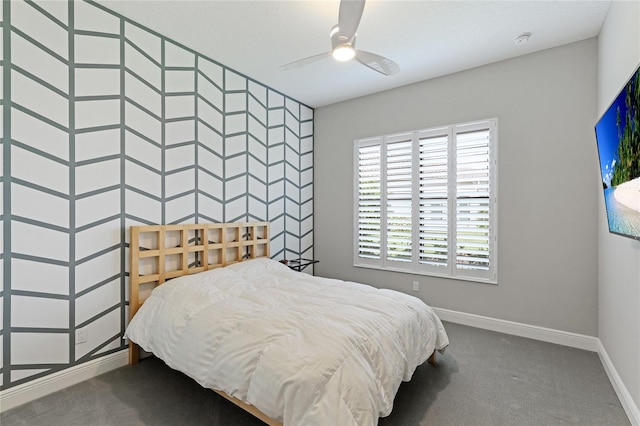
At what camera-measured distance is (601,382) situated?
2.27m

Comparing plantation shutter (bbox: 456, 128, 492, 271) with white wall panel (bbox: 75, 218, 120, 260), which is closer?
white wall panel (bbox: 75, 218, 120, 260)

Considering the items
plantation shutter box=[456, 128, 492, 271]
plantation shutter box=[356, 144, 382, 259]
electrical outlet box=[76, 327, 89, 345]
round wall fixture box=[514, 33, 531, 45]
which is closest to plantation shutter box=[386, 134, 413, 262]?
plantation shutter box=[356, 144, 382, 259]

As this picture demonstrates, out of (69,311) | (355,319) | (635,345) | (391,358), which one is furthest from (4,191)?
Result: (635,345)

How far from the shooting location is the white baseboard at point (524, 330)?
2.83 meters

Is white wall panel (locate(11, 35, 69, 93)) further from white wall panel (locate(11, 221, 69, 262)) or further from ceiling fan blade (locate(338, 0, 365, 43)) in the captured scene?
ceiling fan blade (locate(338, 0, 365, 43))

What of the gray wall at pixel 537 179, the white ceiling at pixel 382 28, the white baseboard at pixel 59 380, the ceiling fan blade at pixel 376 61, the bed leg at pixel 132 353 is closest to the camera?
the white baseboard at pixel 59 380

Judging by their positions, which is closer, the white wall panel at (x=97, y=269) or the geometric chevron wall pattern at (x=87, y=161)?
the geometric chevron wall pattern at (x=87, y=161)

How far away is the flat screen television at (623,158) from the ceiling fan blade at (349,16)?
143 cm

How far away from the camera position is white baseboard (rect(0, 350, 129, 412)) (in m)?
1.97

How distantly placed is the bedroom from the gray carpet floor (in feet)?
0.62

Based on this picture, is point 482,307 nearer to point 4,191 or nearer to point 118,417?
point 118,417

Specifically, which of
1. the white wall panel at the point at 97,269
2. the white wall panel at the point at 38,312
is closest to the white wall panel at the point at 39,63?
the white wall panel at the point at 97,269

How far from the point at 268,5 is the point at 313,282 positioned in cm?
231

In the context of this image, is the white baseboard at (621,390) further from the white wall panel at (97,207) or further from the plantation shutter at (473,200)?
the white wall panel at (97,207)
